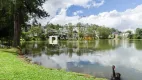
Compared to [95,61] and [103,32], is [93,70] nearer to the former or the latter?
[95,61]

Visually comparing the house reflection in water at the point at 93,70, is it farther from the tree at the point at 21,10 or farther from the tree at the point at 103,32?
the tree at the point at 103,32

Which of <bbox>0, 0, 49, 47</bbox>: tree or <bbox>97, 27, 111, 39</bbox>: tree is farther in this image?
<bbox>97, 27, 111, 39</bbox>: tree

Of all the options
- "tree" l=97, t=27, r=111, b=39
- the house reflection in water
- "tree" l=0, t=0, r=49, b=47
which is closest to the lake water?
the house reflection in water

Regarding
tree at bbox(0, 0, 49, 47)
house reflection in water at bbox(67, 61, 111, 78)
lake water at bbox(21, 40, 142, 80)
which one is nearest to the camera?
house reflection in water at bbox(67, 61, 111, 78)

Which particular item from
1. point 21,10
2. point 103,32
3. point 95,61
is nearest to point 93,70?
point 95,61

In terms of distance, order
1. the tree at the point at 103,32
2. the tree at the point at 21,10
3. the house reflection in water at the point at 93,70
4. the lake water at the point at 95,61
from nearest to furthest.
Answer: the house reflection in water at the point at 93,70 → the lake water at the point at 95,61 → the tree at the point at 21,10 → the tree at the point at 103,32

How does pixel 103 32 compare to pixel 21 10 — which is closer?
pixel 21 10

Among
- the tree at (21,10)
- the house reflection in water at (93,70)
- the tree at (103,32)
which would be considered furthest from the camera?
the tree at (103,32)

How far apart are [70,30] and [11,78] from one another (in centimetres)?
13416

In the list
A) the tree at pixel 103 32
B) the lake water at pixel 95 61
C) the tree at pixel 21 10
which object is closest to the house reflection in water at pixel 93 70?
the lake water at pixel 95 61

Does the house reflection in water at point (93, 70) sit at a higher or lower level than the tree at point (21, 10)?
lower

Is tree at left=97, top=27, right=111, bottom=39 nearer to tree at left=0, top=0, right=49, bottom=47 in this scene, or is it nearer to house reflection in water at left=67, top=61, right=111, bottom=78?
tree at left=0, top=0, right=49, bottom=47

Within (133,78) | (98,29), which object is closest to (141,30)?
(98,29)

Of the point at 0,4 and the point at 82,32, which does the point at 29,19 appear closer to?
the point at 0,4
